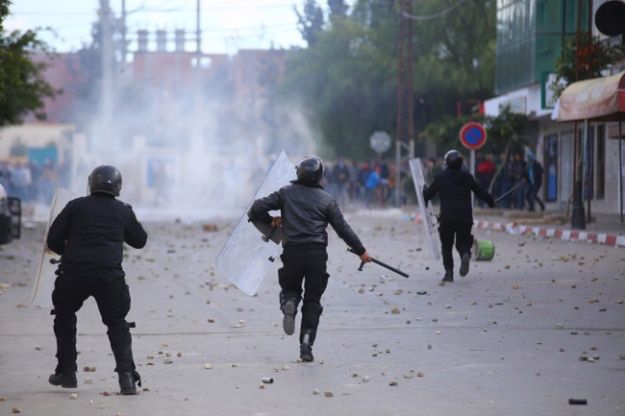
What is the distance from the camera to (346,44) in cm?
6681

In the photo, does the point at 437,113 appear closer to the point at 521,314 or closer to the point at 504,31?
the point at 504,31

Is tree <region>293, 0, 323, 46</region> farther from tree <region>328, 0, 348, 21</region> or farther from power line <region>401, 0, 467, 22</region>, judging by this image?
power line <region>401, 0, 467, 22</region>

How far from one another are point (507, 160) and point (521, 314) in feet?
96.1

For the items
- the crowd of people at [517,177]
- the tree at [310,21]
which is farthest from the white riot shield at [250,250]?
the tree at [310,21]

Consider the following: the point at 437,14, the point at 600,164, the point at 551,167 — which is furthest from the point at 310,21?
the point at 600,164

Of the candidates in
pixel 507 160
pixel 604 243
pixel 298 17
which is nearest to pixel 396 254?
pixel 604 243

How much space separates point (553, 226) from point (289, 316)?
71.1 ft

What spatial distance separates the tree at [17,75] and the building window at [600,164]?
51.6ft

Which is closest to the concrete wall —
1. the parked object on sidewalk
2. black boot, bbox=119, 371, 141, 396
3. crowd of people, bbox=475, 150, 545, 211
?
crowd of people, bbox=475, 150, 545, 211

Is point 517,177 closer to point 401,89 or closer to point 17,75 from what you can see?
point 401,89

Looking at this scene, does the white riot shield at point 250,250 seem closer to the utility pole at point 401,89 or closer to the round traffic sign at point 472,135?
the round traffic sign at point 472,135

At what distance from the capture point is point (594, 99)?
2780cm

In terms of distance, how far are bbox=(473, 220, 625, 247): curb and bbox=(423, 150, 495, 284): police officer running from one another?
17.7ft

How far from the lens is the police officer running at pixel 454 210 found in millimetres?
17984
